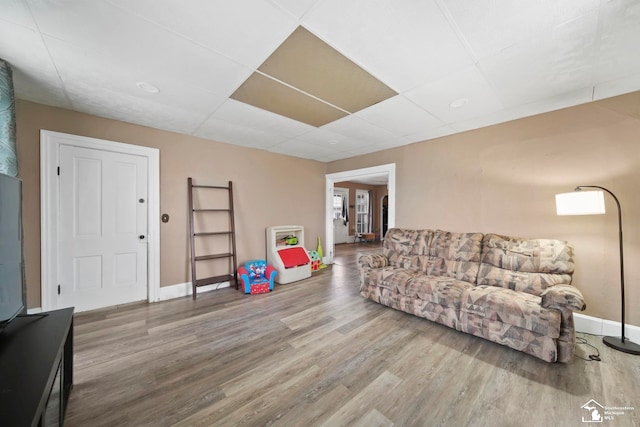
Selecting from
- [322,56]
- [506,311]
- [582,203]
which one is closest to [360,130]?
[322,56]

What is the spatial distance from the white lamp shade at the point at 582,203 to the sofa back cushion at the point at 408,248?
1.40m

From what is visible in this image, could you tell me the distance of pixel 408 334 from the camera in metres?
2.35

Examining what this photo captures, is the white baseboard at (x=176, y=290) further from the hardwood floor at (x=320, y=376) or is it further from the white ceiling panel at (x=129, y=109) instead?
the white ceiling panel at (x=129, y=109)

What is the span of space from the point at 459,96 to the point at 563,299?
6.64 feet

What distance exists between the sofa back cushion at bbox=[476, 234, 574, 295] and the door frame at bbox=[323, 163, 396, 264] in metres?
1.58

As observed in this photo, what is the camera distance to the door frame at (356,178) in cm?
405

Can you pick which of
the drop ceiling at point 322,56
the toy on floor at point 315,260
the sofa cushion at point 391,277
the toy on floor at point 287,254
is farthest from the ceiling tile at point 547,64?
the toy on floor at point 315,260

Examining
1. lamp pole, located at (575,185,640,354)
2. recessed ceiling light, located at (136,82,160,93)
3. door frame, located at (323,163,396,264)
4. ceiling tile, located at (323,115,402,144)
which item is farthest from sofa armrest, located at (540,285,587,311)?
recessed ceiling light, located at (136,82,160,93)

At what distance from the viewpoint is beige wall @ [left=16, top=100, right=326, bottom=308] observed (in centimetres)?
245

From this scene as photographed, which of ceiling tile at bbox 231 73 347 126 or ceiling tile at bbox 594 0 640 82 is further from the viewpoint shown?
ceiling tile at bbox 231 73 347 126

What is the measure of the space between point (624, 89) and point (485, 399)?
10.0ft

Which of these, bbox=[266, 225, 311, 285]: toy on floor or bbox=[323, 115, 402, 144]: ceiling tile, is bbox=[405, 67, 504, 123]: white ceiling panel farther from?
bbox=[266, 225, 311, 285]: toy on floor

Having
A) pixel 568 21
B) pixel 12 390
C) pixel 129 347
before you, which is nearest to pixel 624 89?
pixel 568 21

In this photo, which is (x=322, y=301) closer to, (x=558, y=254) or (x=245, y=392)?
(x=245, y=392)
